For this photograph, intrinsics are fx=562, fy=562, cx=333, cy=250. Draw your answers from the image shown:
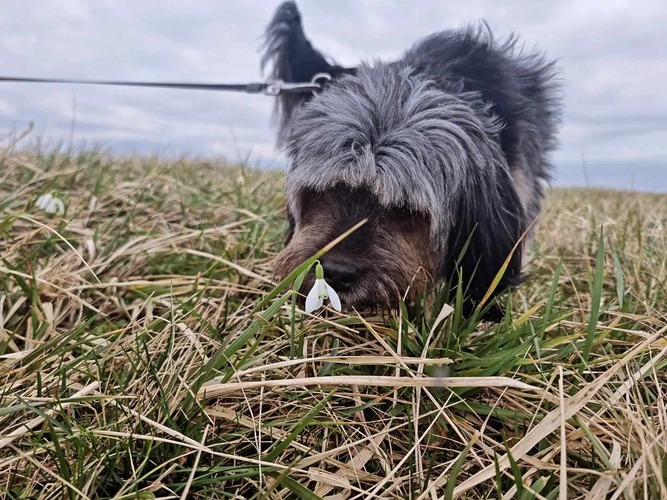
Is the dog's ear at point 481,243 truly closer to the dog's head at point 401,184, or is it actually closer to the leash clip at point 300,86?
the dog's head at point 401,184

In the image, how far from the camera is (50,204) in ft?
10.9

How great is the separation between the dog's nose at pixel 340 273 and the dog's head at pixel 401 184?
0.10 m

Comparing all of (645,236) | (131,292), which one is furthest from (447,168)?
(645,236)

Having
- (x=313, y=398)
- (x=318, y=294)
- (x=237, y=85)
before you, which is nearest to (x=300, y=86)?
(x=237, y=85)

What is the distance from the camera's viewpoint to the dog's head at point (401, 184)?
8.27 ft

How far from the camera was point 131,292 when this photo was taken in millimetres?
2812

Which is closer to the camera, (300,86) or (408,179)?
(408,179)

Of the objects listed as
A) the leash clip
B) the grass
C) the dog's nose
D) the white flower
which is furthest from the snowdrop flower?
the white flower

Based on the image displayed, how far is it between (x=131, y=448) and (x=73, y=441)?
16 centimetres

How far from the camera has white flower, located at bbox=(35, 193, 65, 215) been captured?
330cm

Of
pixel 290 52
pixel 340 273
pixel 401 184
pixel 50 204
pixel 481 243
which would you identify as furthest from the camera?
pixel 290 52

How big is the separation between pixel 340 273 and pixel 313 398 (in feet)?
1.84

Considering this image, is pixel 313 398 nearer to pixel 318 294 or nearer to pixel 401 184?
pixel 318 294

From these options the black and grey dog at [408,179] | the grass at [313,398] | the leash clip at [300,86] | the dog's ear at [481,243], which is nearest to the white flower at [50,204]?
the grass at [313,398]
